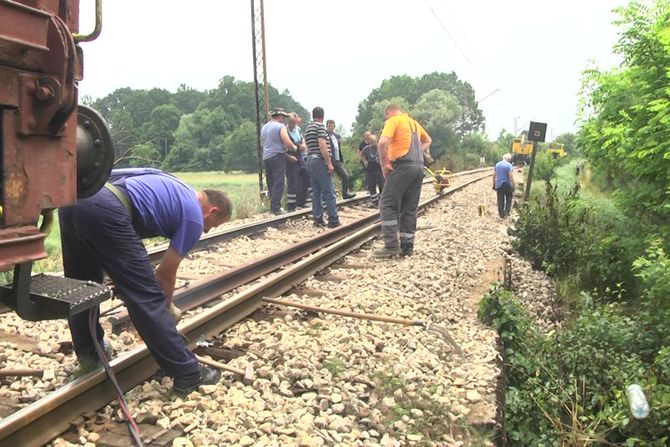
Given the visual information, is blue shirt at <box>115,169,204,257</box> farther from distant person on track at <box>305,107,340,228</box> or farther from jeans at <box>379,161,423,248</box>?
distant person on track at <box>305,107,340,228</box>

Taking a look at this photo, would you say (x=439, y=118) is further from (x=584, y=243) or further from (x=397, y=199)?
(x=397, y=199)

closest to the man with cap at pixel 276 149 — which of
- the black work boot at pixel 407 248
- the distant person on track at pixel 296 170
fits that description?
the distant person on track at pixel 296 170

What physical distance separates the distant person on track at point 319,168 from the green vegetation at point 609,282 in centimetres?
333

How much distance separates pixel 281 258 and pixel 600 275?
4.41 meters

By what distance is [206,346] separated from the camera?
411 cm

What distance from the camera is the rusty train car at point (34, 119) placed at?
6.08 feet

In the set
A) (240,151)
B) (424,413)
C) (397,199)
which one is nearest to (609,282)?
(397,199)

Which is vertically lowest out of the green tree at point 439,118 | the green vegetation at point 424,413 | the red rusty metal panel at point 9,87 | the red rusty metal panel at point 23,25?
the green vegetation at point 424,413

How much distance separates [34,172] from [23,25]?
0.51 m

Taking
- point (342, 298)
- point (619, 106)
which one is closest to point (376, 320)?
point (342, 298)

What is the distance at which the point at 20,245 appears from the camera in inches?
77.0

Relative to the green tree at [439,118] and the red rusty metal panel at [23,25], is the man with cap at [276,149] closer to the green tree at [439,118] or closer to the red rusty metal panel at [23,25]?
the red rusty metal panel at [23,25]

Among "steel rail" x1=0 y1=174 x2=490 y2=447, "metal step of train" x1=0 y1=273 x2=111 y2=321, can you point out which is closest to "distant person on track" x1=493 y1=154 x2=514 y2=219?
"steel rail" x1=0 y1=174 x2=490 y2=447

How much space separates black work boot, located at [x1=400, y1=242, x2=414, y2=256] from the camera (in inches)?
305
